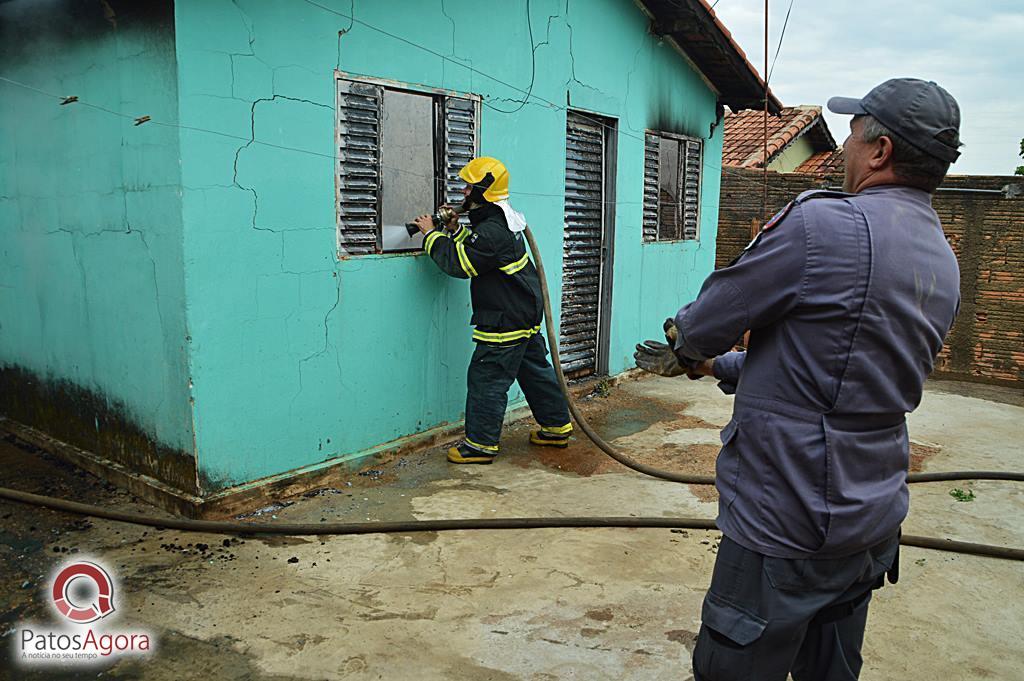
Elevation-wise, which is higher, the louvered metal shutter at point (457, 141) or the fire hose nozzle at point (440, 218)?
the louvered metal shutter at point (457, 141)

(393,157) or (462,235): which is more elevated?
(393,157)

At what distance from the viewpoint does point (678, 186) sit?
902cm

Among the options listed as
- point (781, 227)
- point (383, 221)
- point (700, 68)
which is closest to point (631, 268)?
point (700, 68)

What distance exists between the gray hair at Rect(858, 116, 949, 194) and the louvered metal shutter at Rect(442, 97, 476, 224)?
13.2 feet

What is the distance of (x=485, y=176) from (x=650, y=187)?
3406 mm

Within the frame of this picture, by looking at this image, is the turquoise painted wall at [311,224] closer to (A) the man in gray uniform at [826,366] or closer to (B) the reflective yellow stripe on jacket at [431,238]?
(B) the reflective yellow stripe on jacket at [431,238]

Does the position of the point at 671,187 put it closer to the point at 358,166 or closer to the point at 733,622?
the point at 358,166

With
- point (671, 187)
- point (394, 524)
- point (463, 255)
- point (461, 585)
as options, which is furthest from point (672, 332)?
point (671, 187)

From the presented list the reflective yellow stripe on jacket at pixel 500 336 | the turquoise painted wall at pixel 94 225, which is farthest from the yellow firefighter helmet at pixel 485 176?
the turquoise painted wall at pixel 94 225

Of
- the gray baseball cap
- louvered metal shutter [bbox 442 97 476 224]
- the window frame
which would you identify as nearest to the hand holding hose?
the gray baseball cap

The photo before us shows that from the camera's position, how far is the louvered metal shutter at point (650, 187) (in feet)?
27.2

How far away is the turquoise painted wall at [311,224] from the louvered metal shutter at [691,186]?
249cm

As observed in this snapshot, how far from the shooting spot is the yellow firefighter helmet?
5.48 meters

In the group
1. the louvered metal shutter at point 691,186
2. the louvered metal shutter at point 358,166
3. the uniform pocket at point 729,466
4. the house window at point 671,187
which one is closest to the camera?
the uniform pocket at point 729,466
